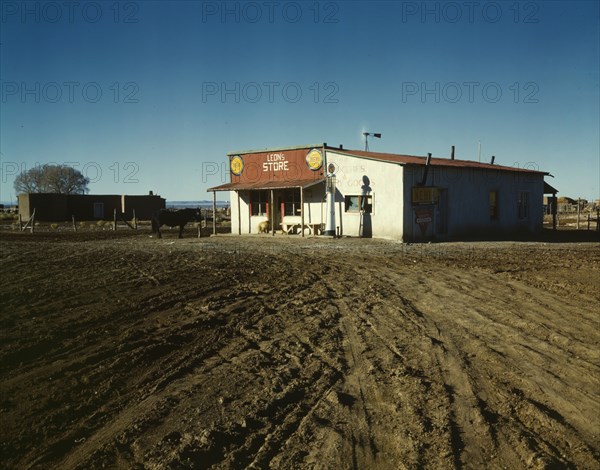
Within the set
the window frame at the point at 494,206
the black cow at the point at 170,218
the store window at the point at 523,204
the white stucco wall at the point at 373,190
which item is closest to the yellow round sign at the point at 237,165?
the black cow at the point at 170,218

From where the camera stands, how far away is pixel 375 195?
22.7 metres

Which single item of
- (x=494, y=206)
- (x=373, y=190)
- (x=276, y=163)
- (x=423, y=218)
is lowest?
(x=423, y=218)

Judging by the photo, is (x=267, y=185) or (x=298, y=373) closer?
(x=298, y=373)

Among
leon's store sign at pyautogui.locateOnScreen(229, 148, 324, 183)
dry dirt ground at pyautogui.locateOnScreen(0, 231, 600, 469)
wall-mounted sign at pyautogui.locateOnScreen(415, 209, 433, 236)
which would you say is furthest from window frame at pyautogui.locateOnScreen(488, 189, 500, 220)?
dry dirt ground at pyautogui.locateOnScreen(0, 231, 600, 469)

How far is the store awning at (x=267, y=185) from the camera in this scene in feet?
78.9

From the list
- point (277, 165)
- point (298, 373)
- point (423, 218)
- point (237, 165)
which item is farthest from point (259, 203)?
point (298, 373)

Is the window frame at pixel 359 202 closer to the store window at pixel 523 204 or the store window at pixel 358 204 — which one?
the store window at pixel 358 204

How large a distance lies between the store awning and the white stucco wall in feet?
3.79

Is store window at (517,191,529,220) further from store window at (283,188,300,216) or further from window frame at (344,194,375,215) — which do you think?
store window at (283,188,300,216)

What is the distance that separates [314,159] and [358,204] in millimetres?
3299

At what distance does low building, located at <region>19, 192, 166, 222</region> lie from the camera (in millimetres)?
52250

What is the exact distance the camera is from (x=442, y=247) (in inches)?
752

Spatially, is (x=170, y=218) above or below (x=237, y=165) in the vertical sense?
below

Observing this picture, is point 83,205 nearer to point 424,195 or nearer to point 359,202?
point 359,202
